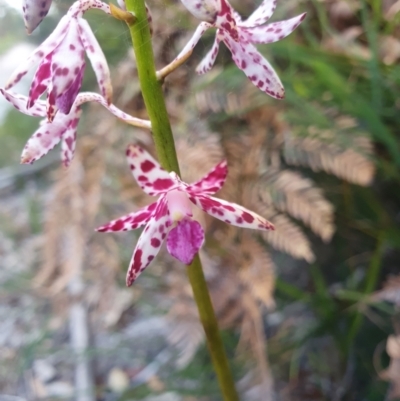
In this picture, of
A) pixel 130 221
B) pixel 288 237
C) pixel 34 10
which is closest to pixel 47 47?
pixel 34 10

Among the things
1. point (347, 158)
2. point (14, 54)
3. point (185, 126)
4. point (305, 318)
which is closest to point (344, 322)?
point (305, 318)

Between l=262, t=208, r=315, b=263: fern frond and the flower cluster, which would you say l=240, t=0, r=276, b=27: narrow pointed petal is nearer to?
the flower cluster

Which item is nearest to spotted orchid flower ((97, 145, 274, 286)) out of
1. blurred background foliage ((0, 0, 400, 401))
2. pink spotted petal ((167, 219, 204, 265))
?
pink spotted petal ((167, 219, 204, 265))

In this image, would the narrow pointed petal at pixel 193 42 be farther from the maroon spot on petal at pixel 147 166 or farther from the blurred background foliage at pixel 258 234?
the blurred background foliage at pixel 258 234

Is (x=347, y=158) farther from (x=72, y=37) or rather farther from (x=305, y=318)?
(x=72, y=37)

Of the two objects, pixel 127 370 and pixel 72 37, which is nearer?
pixel 72 37

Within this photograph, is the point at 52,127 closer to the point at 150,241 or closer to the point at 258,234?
the point at 150,241

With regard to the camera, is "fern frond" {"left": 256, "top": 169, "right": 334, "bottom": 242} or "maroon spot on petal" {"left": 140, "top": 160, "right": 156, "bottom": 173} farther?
"fern frond" {"left": 256, "top": 169, "right": 334, "bottom": 242}
